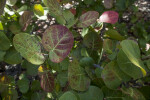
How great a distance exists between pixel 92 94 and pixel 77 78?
6 centimetres

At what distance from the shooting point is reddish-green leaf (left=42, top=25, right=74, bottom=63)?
1.52 feet

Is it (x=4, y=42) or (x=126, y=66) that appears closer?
(x=126, y=66)

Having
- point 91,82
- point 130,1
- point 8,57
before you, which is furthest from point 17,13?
point 130,1

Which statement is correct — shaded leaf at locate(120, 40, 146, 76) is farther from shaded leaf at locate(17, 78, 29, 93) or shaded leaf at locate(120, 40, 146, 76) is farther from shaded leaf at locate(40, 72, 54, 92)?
shaded leaf at locate(17, 78, 29, 93)

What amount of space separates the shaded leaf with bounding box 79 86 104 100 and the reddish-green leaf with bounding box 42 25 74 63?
115 millimetres

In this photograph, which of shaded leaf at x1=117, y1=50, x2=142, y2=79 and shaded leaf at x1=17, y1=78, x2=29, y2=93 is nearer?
shaded leaf at x1=117, y1=50, x2=142, y2=79

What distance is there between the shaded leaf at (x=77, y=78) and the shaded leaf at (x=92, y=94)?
1 centimetres

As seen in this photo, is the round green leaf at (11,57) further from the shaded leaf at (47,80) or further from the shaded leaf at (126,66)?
the shaded leaf at (126,66)

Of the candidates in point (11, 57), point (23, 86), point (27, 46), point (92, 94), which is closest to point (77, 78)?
point (92, 94)

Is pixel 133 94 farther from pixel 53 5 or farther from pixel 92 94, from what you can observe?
pixel 53 5

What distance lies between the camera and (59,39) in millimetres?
463

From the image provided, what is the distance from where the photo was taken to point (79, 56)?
609mm

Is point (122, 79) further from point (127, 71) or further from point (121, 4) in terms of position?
point (121, 4)

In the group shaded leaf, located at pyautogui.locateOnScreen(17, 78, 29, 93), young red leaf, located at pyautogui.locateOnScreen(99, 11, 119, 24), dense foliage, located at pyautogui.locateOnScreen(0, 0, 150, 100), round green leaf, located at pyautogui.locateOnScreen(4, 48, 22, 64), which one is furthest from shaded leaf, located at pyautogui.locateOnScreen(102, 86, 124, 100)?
shaded leaf, located at pyautogui.locateOnScreen(17, 78, 29, 93)
